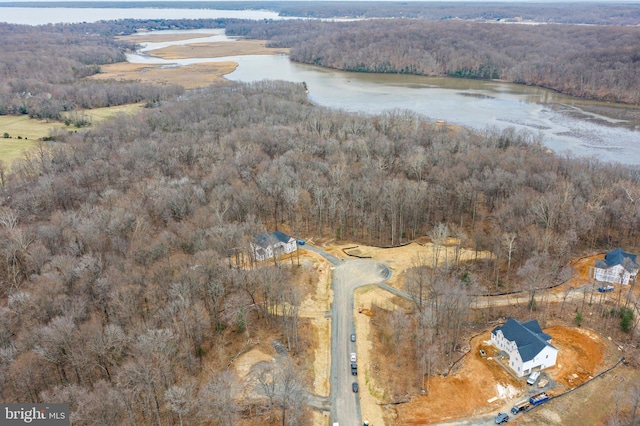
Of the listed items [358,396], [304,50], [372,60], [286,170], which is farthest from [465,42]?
[358,396]

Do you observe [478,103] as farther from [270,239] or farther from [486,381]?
[486,381]

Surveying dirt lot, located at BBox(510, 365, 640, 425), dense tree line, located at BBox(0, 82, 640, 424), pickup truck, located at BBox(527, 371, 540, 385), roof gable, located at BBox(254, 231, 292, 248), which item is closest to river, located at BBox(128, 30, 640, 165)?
dense tree line, located at BBox(0, 82, 640, 424)

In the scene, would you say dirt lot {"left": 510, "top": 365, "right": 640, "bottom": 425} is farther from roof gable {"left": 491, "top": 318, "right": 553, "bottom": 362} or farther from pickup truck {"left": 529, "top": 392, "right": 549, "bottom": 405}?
roof gable {"left": 491, "top": 318, "right": 553, "bottom": 362}

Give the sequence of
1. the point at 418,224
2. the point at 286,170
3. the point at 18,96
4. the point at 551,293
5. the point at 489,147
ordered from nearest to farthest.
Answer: the point at 551,293
the point at 418,224
the point at 286,170
the point at 489,147
the point at 18,96

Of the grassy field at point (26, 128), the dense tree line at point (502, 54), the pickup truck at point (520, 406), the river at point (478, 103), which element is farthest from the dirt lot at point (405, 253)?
the dense tree line at point (502, 54)

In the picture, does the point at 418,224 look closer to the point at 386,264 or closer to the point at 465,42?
the point at 386,264

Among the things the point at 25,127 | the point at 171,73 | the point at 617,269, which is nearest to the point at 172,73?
the point at 171,73
